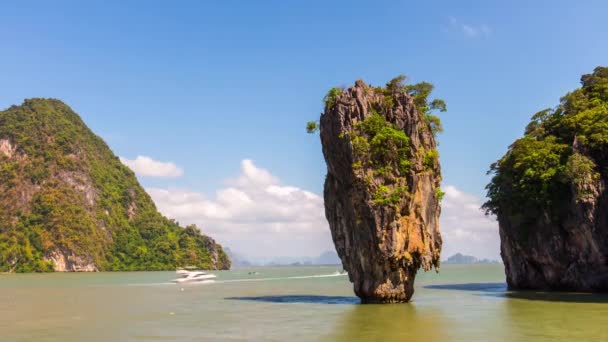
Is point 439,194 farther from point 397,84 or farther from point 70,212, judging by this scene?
point 70,212

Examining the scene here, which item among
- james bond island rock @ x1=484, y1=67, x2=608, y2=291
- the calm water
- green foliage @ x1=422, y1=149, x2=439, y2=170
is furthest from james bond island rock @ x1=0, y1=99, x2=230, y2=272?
green foliage @ x1=422, y1=149, x2=439, y2=170

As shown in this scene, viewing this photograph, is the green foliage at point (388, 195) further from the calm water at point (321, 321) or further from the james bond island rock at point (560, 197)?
the james bond island rock at point (560, 197)

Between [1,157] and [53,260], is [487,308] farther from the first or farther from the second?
[1,157]

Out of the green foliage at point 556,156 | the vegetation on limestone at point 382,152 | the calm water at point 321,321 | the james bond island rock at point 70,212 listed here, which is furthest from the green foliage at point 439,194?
the james bond island rock at point 70,212

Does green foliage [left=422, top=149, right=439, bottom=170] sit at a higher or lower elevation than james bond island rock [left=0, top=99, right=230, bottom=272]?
lower

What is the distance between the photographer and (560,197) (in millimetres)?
41469

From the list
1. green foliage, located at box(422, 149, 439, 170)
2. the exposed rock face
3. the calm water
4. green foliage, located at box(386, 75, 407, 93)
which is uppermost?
green foliage, located at box(386, 75, 407, 93)

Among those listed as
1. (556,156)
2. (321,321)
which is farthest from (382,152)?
(556,156)

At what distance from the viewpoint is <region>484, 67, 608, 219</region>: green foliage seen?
38531 millimetres

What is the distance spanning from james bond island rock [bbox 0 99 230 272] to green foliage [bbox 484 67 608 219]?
119800mm

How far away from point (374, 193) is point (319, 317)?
8583mm

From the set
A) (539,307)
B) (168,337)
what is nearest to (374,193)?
(539,307)

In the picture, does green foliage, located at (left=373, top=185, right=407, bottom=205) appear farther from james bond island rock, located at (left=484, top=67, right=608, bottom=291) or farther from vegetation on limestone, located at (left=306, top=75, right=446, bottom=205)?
james bond island rock, located at (left=484, top=67, right=608, bottom=291)

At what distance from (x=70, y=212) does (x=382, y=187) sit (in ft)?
444
